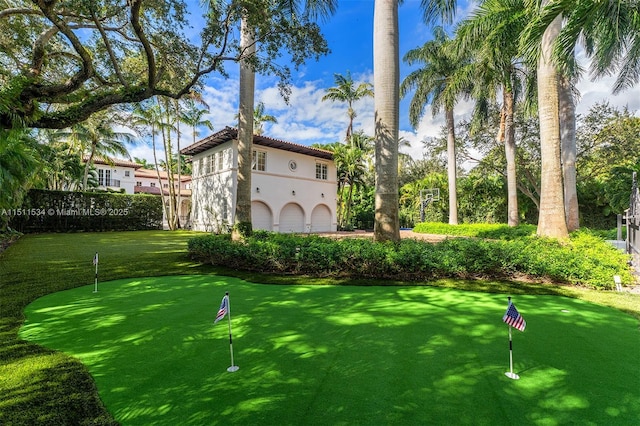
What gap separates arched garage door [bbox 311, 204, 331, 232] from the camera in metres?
26.3

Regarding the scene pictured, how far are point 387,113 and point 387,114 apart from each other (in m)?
0.03

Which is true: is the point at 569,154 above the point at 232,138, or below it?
below

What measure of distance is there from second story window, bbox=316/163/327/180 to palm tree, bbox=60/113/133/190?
17.2 m

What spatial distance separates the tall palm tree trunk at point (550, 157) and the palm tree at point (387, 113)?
4750 millimetres

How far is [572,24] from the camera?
6965 millimetres

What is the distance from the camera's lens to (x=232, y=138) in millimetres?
20203

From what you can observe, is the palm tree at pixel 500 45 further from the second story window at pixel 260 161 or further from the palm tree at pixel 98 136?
the palm tree at pixel 98 136

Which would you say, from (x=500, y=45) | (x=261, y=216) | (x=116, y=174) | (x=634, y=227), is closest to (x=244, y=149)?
(x=500, y=45)

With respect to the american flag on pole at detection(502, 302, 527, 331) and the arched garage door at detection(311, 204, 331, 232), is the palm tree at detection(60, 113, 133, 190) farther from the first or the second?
the american flag on pole at detection(502, 302, 527, 331)

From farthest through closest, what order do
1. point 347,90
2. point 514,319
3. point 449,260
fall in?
1. point 347,90
2. point 449,260
3. point 514,319

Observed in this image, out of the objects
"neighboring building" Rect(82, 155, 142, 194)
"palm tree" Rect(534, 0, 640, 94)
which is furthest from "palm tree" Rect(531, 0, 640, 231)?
"neighboring building" Rect(82, 155, 142, 194)

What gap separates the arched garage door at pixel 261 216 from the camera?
22094 mm

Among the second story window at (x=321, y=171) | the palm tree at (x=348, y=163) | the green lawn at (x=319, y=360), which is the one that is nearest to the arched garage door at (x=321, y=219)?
the palm tree at (x=348, y=163)

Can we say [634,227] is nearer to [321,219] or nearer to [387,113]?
[387,113]
